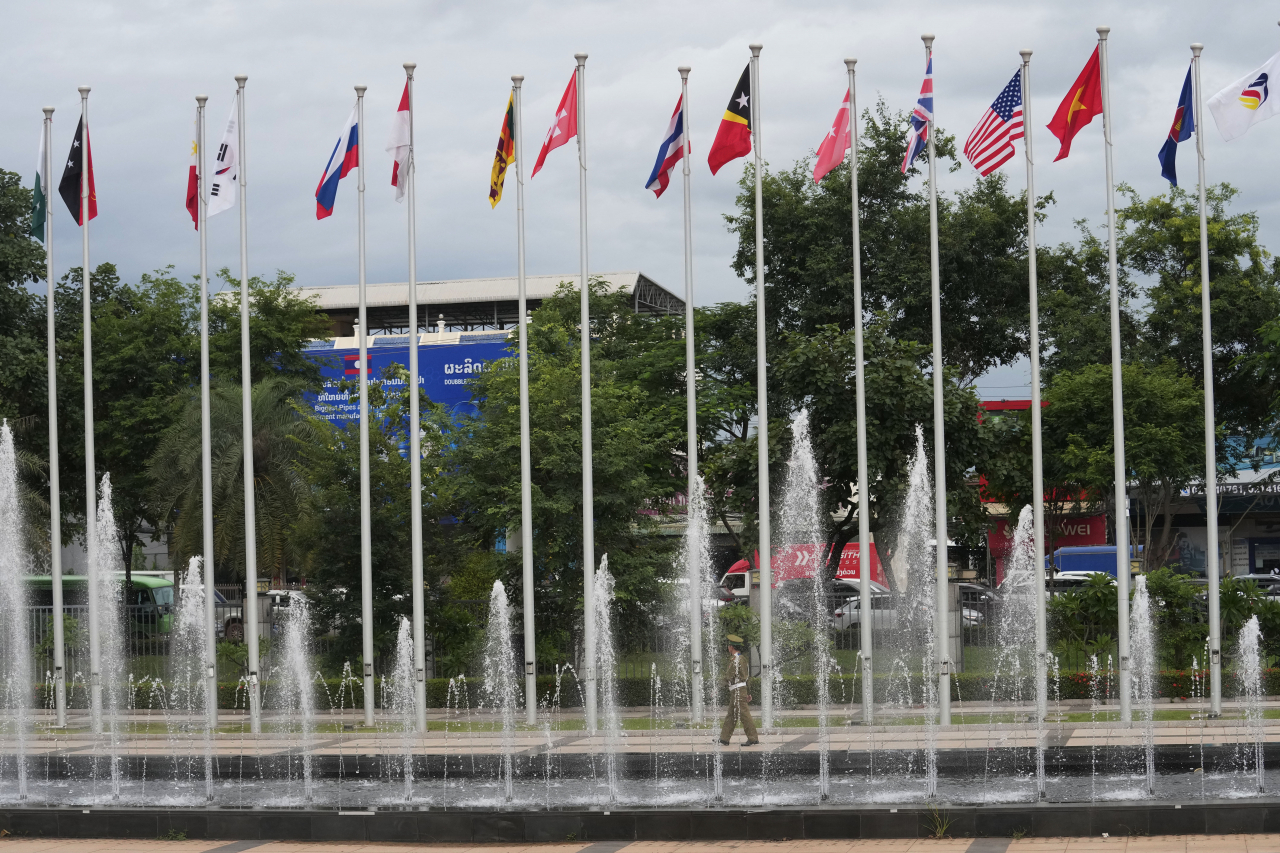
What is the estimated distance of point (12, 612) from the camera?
2692cm

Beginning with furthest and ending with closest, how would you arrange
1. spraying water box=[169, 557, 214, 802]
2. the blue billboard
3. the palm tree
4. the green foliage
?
the blue billboard
the palm tree
spraying water box=[169, 557, 214, 802]
the green foliage

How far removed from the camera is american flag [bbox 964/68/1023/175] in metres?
20.1

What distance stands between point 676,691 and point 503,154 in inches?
400

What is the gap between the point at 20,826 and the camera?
45.9 feet

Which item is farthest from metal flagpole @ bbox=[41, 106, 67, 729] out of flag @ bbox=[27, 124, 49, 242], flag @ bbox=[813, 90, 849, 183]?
flag @ bbox=[813, 90, 849, 183]

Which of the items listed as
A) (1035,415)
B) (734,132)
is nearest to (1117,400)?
(1035,415)

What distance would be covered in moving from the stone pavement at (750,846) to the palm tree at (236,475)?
1841 cm

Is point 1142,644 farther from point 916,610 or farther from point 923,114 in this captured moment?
point 923,114

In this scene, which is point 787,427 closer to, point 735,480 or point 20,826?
point 735,480

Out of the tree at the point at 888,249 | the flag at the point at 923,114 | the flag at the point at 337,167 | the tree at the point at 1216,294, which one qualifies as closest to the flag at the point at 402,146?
the flag at the point at 337,167

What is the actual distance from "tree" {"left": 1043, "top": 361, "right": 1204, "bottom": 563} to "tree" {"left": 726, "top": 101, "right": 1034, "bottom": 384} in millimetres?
2552

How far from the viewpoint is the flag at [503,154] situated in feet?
71.5

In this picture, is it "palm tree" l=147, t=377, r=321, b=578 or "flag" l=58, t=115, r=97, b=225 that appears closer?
"flag" l=58, t=115, r=97, b=225

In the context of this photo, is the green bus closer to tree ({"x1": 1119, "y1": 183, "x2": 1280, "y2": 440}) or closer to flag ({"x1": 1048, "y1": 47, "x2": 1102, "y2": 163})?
flag ({"x1": 1048, "y1": 47, "x2": 1102, "y2": 163})
